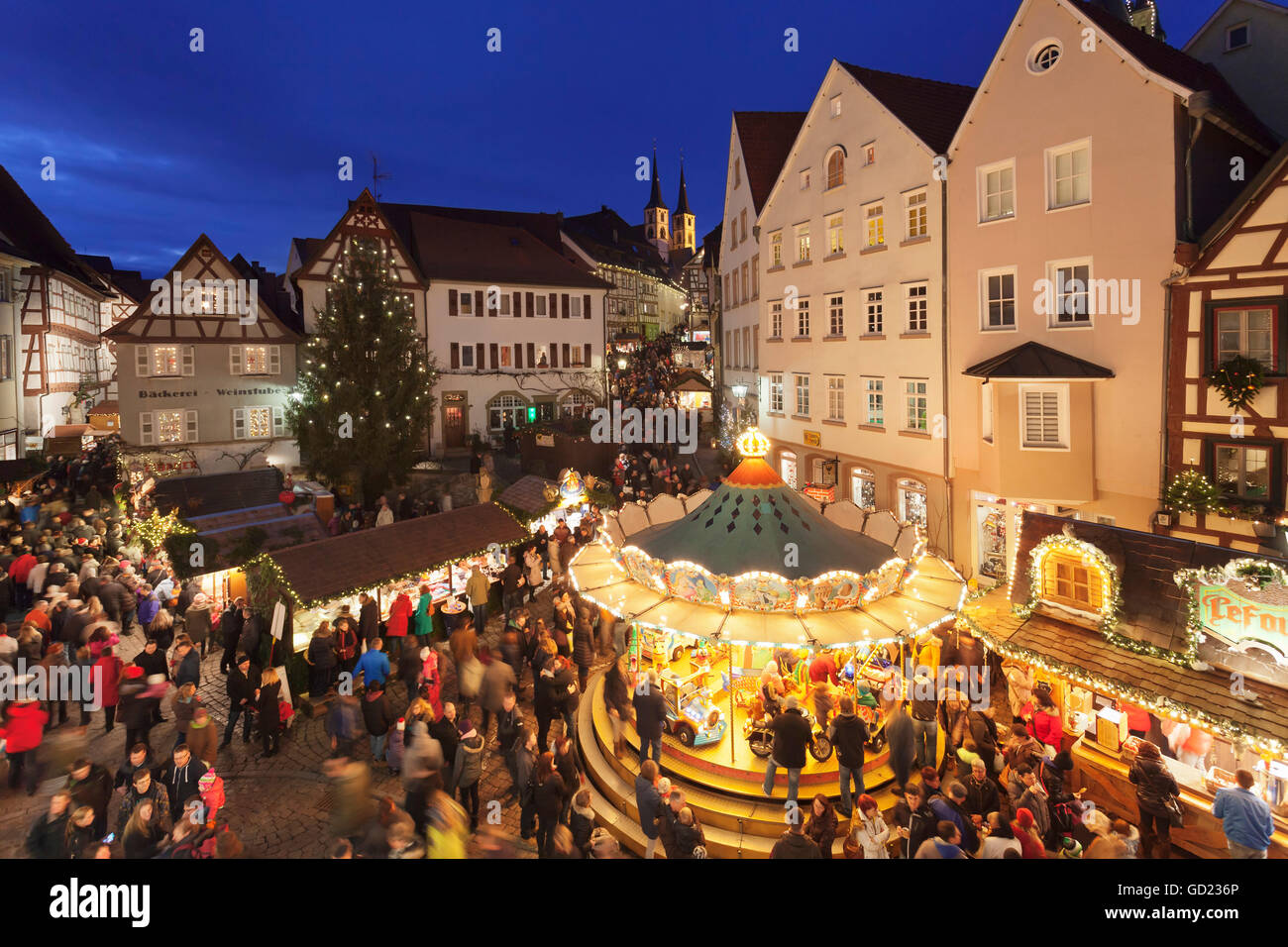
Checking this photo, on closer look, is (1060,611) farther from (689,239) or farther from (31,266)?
(689,239)

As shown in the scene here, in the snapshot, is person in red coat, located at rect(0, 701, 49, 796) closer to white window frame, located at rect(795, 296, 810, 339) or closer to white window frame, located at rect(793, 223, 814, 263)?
white window frame, located at rect(795, 296, 810, 339)

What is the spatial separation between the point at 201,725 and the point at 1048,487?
51.8 feet

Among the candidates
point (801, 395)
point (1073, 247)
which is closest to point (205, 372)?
point (801, 395)

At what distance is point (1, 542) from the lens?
1711 cm

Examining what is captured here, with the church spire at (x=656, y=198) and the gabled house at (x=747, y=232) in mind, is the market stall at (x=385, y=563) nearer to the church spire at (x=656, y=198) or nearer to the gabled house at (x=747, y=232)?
the gabled house at (x=747, y=232)

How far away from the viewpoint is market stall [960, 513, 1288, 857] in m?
7.12

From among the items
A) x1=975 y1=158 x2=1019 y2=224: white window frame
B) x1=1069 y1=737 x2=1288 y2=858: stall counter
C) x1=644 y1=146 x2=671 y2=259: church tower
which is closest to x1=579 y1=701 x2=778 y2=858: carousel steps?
x1=1069 y1=737 x2=1288 y2=858: stall counter

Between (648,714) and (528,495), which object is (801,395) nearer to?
(528,495)

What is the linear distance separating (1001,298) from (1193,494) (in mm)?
5964

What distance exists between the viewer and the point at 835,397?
2217cm

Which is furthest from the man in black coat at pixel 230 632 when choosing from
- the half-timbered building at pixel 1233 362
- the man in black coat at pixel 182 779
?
the half-timbered building at pixel 1233 362

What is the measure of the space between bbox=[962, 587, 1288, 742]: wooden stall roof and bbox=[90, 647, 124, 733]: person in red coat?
12470 millimetres

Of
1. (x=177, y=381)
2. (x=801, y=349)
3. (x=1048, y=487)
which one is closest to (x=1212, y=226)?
(x=1048, y=487)

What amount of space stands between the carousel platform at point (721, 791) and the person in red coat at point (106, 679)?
7097mm
